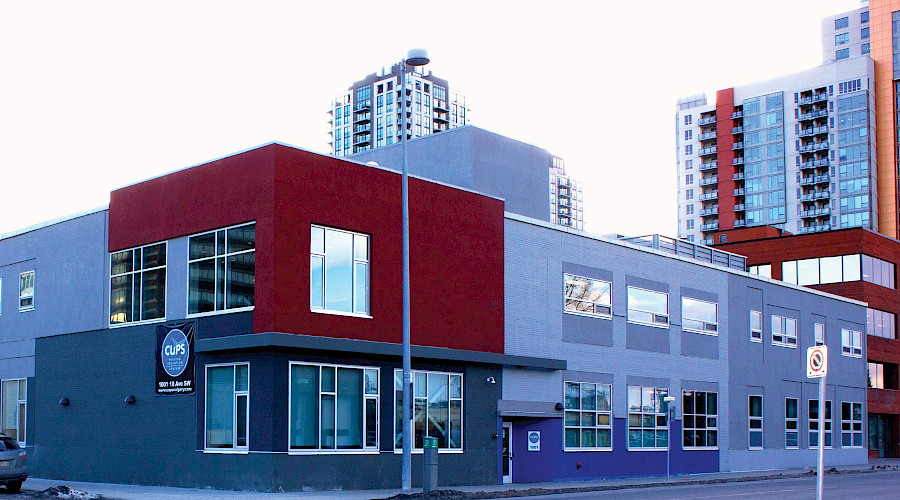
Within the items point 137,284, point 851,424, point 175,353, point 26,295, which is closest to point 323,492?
point 175,353

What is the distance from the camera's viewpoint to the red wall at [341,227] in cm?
2530

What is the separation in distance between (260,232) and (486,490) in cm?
934

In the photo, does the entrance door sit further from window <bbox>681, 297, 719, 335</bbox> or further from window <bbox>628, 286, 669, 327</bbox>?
window <bbox>681, 297, 719, 335</bbox>

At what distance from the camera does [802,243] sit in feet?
200

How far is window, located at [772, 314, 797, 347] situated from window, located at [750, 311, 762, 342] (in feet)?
4.42

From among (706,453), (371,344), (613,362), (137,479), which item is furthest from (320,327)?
(706,453)

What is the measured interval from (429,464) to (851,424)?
1371 inches

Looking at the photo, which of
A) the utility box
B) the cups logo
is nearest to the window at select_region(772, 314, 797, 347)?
the utility box

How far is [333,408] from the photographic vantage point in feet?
85.8

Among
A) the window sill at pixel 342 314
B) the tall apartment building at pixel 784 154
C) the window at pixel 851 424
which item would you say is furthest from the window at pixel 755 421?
the tall apartment building at pixel 784 154

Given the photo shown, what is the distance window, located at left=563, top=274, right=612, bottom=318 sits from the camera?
3453cm

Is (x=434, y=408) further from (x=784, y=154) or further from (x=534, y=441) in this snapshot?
(x=784, y=154)

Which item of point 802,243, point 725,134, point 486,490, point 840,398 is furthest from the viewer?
point 725,134

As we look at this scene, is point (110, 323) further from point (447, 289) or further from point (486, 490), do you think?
point (486, 490)
